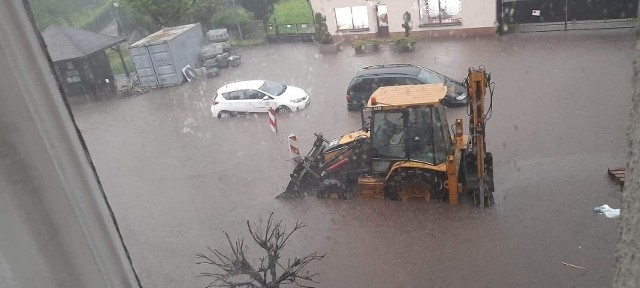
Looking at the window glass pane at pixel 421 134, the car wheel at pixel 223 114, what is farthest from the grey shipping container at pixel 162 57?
the window glass pane at pixel 421 134

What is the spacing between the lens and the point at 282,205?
12.5 ft

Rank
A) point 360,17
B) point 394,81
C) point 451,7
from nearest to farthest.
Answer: point 394,81
point 451,7
point 360,17

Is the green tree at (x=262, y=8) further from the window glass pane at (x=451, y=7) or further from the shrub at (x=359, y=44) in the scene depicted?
the window glass pane at (x=451, y=7)

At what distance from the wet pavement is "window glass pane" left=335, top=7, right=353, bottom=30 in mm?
1518

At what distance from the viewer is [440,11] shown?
7.69m

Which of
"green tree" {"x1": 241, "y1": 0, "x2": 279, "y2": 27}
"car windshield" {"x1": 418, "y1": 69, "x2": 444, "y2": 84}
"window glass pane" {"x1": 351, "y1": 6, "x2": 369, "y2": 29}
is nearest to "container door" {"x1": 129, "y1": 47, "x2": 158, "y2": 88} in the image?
"green tree" {"x1": 241, "y1": 0, "x2": 279, "y2": 27}

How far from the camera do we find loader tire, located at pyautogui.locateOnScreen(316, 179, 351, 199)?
3.72 m

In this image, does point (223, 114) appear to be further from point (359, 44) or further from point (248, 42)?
point (248, 42)

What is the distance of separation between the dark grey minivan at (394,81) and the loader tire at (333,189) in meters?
1.80

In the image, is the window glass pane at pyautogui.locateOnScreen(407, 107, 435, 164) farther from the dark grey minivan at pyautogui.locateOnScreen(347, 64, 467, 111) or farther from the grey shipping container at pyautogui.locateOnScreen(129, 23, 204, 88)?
the grey shipping container at pyautogui.locateOnScreen(129, 23, 204, 88)

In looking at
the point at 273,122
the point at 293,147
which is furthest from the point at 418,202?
the point at 273,122

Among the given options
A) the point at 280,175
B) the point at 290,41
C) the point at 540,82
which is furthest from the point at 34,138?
the point at 290,41

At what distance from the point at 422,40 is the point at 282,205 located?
4.97 m

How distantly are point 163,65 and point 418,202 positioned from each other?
5.50 m
